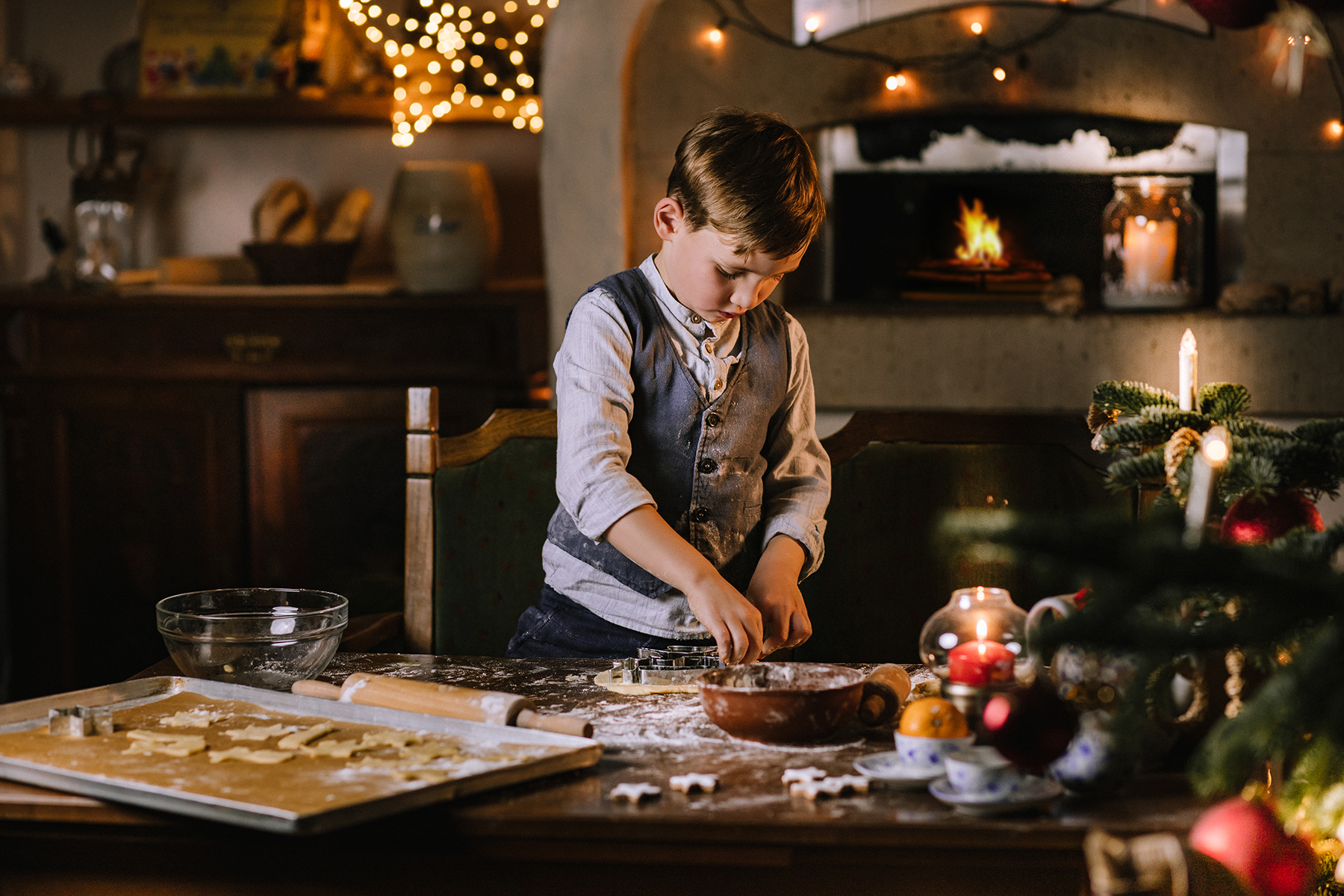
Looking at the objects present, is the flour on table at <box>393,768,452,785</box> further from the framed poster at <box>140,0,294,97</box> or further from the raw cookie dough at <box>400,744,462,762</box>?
the framed poster at <box>140,0,294,97</box>

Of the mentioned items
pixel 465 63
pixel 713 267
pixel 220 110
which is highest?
pixel 465 63

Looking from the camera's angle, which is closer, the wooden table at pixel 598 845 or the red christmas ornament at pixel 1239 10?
the wooden table at pixel 598 845

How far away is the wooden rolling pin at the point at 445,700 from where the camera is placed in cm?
97

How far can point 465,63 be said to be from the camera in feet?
10.3

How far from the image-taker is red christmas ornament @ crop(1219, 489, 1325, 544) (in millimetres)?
855

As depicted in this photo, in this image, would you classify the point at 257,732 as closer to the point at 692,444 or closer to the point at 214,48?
the point at 692,444

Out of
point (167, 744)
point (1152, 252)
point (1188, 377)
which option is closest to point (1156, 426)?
point (1188, 377)

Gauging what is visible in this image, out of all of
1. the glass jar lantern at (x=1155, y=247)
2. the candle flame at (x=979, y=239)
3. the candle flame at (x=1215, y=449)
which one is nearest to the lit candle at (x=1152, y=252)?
the glass jar lantern at (x=1155, y=247)

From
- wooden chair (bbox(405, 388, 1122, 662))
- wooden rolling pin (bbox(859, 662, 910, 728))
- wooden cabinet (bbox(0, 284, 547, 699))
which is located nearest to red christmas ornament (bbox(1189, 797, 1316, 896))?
wooden rolling pin (bbox(859, 662, 910, 728))


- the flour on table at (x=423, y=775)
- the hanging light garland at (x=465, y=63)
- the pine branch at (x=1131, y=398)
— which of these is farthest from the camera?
the hanging light garland at (x=465, y=63)

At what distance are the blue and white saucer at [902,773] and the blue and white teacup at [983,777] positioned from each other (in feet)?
0.07

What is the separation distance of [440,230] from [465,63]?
1.91 feet

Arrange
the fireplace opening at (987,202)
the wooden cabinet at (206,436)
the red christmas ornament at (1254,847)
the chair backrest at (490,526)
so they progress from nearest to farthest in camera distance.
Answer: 1. the red christmas ornament at (1254,847)
2. the chair backrest at (490,526)
3. the wooden cabinet at (206,436)
4. the fireplace opening at (987,202)

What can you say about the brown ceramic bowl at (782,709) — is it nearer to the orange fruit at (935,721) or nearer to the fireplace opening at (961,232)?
the orange fruit at (935,721)
